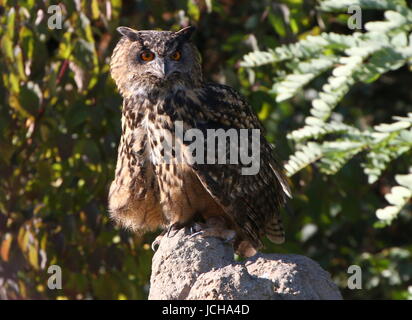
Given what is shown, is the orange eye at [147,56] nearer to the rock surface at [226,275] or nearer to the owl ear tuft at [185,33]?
the owl ear tuft at [185,33]

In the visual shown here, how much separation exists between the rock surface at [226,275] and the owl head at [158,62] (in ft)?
2.56

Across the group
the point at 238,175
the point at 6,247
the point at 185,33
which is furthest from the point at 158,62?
the point at 6,247

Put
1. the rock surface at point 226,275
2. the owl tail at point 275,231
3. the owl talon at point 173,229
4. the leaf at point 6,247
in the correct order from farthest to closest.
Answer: the leaf at point 6,247, the owl tail at point 275,231, the owl talon at point 173,229, the rock surface at point 226,275

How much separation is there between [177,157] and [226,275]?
1.00m

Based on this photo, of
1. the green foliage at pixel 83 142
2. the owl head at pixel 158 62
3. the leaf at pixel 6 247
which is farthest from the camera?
the leaf at pixel 6 247

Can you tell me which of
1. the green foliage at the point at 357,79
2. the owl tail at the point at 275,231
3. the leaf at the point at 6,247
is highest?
the green foliage at the point at 357,79

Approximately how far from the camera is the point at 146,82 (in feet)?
10.2

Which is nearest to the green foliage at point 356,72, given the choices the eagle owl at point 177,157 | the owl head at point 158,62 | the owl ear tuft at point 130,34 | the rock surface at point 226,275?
the rock surface at point 226,275

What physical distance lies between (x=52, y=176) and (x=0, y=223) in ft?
1.21

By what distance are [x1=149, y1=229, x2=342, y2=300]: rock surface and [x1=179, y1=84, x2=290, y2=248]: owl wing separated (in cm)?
48

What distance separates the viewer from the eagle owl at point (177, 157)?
2.97m

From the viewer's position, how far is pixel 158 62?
3.07 metres
